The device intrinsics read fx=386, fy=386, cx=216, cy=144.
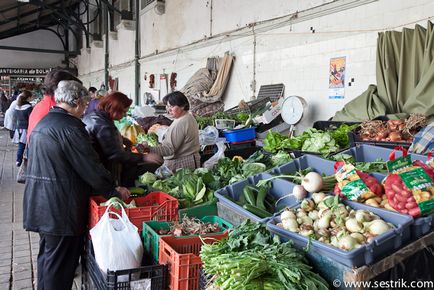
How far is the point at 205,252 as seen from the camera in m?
1.74

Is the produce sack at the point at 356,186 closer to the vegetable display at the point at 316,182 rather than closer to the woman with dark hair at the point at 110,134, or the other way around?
the vegetable display at the point at 316,182

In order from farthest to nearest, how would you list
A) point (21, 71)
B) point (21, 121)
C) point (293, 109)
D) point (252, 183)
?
1. point (21, 71)
2. point (21, 121)
3. point (293, 109)
4. point (252, 183)

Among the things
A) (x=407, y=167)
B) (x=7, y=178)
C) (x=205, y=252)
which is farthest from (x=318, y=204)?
(x=7, y=178)

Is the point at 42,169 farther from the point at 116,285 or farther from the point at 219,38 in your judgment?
the point at 219,38

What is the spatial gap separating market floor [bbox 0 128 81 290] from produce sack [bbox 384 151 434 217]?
264 centimetres

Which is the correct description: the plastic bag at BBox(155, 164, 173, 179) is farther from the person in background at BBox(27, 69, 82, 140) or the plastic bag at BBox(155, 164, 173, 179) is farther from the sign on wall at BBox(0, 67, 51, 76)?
the sign on wall at BBox(0, 67, 51, 76)

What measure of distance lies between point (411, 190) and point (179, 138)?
2.46 meters

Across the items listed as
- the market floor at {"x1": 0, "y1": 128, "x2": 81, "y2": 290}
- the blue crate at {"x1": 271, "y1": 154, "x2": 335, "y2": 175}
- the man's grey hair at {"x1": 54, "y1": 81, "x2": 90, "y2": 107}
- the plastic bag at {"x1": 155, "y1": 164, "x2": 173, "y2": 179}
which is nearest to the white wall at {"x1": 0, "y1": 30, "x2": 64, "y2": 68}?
the market floor at {"x1": 0, "y1": 128, "x2": 81, "y2": 290}

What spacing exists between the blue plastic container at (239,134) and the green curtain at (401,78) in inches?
61.4

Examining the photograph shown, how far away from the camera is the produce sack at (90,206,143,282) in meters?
2.02

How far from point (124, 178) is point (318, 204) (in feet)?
6.64

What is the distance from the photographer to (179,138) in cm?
391

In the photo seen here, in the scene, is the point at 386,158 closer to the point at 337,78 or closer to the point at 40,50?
the point at 337,78

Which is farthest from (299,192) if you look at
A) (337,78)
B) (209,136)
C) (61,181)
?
(337,78)
